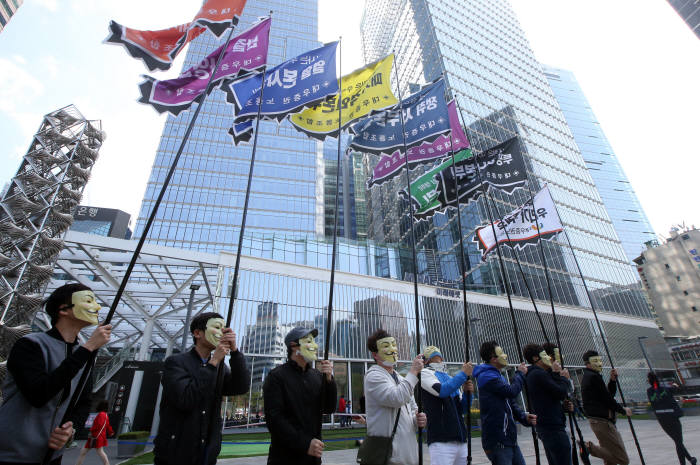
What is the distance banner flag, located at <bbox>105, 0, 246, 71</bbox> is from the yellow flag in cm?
234

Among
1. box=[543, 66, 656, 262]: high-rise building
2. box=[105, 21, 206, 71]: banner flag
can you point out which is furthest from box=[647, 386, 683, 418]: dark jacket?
box=[543, 66, 656, 262]: high-rise building

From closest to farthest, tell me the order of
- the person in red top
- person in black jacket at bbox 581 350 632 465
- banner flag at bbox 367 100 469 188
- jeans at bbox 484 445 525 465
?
jeans at bbox 484 445 525 465, person in black jacket at bbox 581 350 632 465, the person in red top, banner flag at bbox 367 100 469 188

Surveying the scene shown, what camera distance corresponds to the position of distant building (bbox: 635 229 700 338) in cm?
5297

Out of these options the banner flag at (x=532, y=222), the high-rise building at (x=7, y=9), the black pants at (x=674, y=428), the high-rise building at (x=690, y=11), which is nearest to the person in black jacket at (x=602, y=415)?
the black pants at (x=674, y=428)

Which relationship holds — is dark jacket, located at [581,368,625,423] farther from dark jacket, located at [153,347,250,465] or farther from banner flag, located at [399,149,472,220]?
banner flag, located at [399,149,472,220]

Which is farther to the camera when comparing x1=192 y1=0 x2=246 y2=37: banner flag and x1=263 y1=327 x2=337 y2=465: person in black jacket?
x1=192 y1=0 x2=246 y2=37: banner flag

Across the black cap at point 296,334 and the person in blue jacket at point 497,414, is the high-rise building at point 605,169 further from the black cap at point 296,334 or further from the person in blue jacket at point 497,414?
the black cap at point 296,334

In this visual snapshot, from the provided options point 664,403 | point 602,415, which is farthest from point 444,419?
point 664,403

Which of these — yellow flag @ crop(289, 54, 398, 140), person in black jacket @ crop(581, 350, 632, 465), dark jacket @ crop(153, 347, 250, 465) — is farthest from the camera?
yellow flag @ crop(289, 54, 398, 140)

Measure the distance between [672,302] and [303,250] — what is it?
63.5 m

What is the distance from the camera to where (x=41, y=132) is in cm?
1788

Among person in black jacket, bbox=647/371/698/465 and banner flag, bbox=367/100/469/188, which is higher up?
banner flag, bbox=367/100/469/188

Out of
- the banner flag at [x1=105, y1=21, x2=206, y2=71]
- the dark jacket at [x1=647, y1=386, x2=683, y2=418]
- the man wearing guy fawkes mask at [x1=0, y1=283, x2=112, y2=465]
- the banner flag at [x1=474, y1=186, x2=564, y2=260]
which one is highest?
the banner flag at [x1=105, y1=21, x2=206, y2=71]

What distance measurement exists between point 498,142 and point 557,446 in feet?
129
